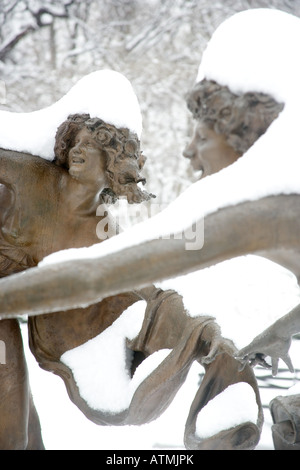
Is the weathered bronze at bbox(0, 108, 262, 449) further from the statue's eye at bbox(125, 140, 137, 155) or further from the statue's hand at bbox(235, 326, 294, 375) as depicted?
the statue's hand at bbox(235, 326, 294, 375)

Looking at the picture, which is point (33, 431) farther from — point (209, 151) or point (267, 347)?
point (209, 151)

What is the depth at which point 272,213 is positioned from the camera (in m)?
1.43

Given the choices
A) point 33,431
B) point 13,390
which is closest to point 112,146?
point 13,390

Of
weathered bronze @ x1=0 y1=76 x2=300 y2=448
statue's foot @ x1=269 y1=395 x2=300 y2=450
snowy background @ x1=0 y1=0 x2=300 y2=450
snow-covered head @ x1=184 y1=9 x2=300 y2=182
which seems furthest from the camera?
snowy background @ x1=0 y1=0 x2=300 y2=450

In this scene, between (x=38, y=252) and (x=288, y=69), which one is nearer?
(x=288, y=69)

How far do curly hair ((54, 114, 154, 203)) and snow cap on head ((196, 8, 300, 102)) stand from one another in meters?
0.55

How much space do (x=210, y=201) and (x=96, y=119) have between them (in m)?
0.78

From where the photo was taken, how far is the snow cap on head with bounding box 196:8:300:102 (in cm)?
154

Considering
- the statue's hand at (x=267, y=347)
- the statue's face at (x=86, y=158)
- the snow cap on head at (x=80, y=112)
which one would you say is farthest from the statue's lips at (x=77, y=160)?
the statue's hand at (x=267, y=347)

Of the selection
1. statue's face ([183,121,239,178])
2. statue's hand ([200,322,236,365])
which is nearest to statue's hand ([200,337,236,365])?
statue's hand ([200,322,236,365])

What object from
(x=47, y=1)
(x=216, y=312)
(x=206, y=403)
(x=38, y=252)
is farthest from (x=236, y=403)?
(x=47, y=1)

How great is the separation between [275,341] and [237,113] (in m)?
0.52

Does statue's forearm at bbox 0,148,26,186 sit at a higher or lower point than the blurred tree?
lower
